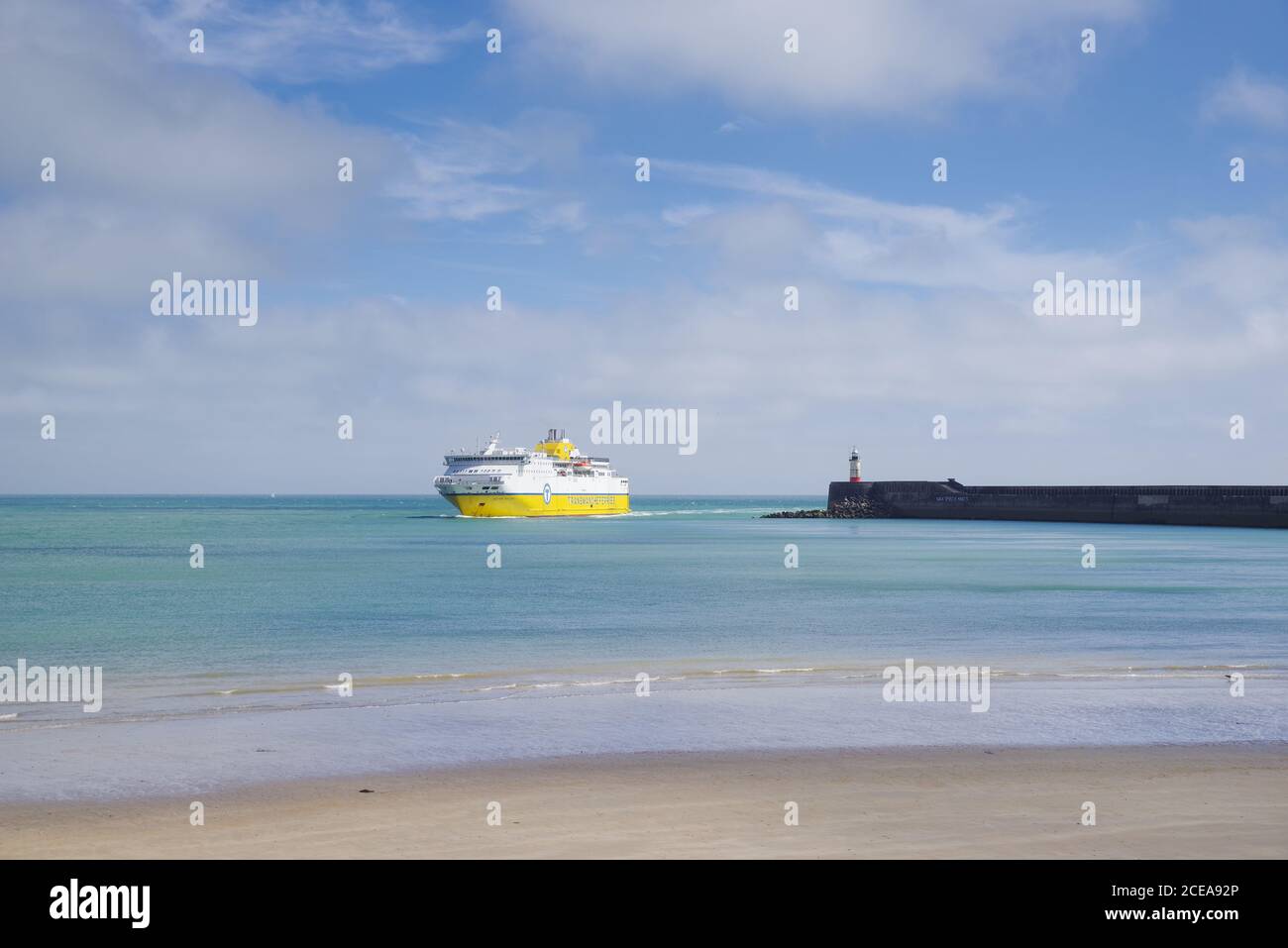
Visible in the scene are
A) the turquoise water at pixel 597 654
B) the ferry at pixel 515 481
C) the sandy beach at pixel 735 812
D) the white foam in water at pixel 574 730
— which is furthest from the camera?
the ferry at pixel 515 481

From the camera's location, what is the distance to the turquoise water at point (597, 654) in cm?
1035

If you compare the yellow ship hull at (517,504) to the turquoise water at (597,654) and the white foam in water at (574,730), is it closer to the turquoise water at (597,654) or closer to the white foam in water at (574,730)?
the turquoise water at (597,654)

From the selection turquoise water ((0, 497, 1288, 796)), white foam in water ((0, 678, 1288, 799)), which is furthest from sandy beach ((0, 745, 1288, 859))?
turquoise water ((0, 497, 1288, 796))

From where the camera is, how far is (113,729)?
10.9 m

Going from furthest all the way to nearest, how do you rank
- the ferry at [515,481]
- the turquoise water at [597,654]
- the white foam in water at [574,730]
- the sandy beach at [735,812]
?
the ferry at [515,481], the turquoise water at [597,654], the white foam in water at [574,730], the sandy beach at [735,812]

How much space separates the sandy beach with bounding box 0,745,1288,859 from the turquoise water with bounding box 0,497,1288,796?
87 centimetres

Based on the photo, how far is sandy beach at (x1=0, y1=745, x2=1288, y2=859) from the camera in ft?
21.2

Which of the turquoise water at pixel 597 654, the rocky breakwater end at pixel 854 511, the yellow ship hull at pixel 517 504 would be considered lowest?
the turquoise water at pixel 597 654

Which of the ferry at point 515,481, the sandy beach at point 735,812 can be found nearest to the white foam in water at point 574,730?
the sandy beach at point 735,812

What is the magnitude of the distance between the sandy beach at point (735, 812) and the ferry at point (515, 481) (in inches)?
3632

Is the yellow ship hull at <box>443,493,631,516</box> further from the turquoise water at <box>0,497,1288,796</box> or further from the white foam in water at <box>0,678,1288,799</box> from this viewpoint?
the white foam in water at <box>0,678,1288,799</box>
